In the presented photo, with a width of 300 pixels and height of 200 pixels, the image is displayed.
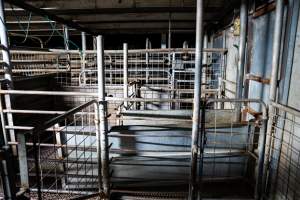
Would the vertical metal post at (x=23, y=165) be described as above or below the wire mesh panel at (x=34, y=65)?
below

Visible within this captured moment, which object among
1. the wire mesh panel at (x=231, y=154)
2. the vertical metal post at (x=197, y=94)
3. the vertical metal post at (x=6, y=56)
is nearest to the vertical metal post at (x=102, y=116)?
the vertical metal post at (x=197, y=94)

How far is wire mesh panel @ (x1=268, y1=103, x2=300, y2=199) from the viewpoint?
1.56 meters

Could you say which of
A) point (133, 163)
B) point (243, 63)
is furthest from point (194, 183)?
point (243, 63)

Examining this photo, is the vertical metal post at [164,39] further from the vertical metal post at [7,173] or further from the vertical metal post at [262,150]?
the vertical metal post at [7,173]

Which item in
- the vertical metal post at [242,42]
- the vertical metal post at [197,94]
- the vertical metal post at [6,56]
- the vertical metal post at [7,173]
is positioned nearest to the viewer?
the vertical metal post at [7,173]

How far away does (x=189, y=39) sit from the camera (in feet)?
24.1

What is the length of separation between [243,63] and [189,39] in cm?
507

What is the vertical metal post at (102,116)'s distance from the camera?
68.7 inches

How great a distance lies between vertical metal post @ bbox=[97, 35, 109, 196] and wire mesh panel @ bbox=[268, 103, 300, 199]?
4.53 feet

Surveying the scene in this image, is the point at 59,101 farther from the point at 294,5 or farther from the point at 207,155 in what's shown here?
the point at 294,5

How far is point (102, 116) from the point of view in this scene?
1.79 m

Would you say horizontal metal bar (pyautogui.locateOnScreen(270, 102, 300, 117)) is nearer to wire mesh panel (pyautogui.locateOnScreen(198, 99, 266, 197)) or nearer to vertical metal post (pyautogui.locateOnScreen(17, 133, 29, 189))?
wire mesh panel (pyautogui.locateOnScreen(198, 99, 266, 197))

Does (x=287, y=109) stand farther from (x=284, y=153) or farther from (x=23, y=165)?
(x=23, y=165)

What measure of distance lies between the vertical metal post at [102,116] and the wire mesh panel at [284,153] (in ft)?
4.53
